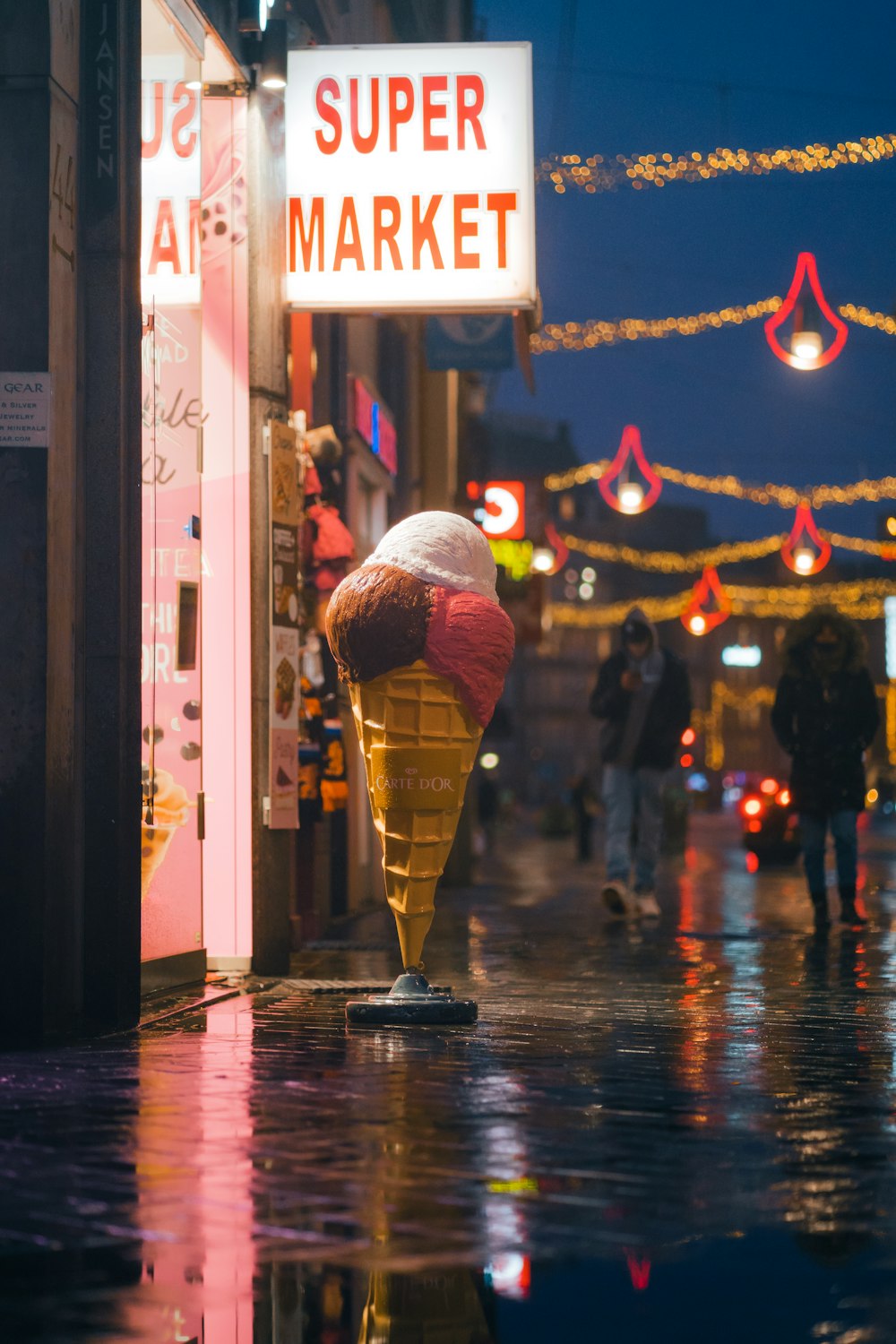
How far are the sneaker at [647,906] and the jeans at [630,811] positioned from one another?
0.54ft

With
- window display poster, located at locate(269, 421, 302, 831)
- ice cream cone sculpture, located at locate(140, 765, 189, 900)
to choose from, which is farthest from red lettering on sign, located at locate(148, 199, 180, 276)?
ice cream cone sculpture, located at locate(140, 765, 189, 900)

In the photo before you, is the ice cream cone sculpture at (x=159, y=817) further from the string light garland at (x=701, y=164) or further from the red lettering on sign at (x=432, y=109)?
the string light garland at (x=701, y=164)

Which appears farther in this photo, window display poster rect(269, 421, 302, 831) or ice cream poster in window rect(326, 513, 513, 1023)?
window display poster rect(269, 421, 302, 831)

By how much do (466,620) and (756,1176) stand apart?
2.94 m

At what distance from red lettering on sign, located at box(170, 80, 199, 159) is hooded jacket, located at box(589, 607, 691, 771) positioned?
5.70 metres

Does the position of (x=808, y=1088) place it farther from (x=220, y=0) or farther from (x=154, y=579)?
(x=220, y=0)

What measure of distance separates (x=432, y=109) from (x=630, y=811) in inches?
231

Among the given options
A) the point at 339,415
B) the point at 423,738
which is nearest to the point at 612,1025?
the point at 423,738

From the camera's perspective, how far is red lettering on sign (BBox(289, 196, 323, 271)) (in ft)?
31.8

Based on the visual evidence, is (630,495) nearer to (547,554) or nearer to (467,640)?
(547,554)

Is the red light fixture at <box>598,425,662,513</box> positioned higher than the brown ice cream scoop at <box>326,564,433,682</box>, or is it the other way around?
the red light fixture at <box>598,425,662,513</box>

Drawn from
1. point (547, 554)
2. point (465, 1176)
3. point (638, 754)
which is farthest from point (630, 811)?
point (547, 554)

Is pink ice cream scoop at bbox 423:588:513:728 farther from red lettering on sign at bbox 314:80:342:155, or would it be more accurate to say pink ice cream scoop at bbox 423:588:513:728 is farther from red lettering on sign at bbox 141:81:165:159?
red lettering on sign at bbox 314:80:342:155

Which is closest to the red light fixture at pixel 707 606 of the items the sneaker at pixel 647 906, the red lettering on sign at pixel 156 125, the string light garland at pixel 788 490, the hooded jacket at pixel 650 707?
the string light garland at pixel 788 490
